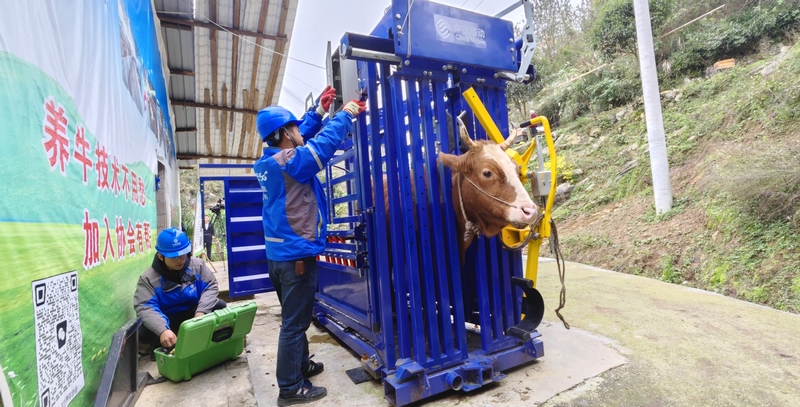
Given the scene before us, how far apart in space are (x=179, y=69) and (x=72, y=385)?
8111 millimetres

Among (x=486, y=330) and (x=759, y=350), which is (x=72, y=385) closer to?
(x=486, y=330)

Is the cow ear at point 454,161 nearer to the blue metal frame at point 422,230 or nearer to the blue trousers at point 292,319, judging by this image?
the blue metal frame at point 422,230

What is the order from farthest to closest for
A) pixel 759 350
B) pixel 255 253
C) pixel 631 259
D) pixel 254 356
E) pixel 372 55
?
pixel 631 259 → pixel 255 253 → pixel 254 356 → pixel 759 350 → pixel 372 55

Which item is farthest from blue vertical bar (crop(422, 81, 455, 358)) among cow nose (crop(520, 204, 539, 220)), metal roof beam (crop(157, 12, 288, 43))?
metal roof beam (crop(157, 12, 288, 43))

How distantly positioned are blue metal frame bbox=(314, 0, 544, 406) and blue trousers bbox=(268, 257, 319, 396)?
1.65 ft

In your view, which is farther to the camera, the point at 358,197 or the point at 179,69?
the point at 179,69

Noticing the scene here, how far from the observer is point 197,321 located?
264 cm

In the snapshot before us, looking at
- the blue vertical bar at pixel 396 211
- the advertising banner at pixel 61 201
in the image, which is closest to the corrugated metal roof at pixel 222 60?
the advertising banner at pixel 61 201

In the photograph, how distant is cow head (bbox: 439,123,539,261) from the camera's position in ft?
7.97

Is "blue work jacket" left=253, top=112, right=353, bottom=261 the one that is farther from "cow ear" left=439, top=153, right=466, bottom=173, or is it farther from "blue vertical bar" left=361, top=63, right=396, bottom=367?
"cow ear" left=439, top=153, right=466, bottom=173

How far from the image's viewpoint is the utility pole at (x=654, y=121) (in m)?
7.19

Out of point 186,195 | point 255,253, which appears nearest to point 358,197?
point 255,253

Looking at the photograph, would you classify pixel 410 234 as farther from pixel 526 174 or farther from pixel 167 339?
pixel 167 339

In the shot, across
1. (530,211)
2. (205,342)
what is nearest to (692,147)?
(530,211)
